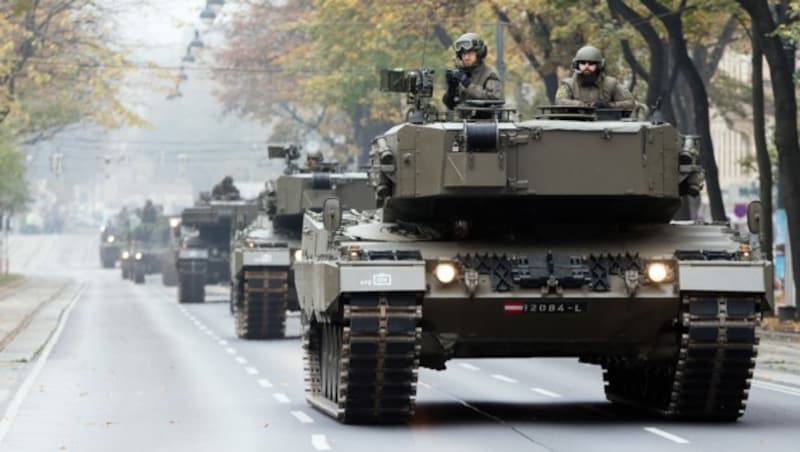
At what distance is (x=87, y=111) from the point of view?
67938mm

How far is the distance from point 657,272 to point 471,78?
299 centimetres

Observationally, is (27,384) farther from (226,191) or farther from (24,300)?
(24,300)

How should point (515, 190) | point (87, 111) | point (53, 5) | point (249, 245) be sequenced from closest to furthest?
point (515, 190), point (249, 245), point (53, 5), point (87, 111)

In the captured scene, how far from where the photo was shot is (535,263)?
18281 millimetres

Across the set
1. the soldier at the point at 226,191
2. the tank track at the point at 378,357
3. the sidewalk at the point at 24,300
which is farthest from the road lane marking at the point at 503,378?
the soldier at the point at 226,191

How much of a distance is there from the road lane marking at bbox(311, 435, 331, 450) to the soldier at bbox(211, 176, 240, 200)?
117ft

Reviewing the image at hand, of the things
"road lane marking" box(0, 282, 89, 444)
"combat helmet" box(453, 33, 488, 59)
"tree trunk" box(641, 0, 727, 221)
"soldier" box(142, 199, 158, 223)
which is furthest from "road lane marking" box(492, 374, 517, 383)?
"soldier" box(142, 199, 158, 223)

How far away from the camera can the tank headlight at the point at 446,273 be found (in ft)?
59.1

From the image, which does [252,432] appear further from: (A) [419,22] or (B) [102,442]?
(A) [419,22]

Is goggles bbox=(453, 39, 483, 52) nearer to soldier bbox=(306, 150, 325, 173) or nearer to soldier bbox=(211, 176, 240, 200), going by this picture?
soldier bbox=(306, 150, 325, 173)

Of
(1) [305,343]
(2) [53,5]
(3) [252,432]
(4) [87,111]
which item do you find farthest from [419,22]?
(3) [252,432]

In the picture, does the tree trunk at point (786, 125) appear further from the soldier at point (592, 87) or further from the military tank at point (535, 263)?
the military tank at point (535, 263)

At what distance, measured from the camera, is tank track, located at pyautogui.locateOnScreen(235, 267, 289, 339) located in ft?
117

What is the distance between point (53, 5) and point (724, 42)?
17863 millimetres
